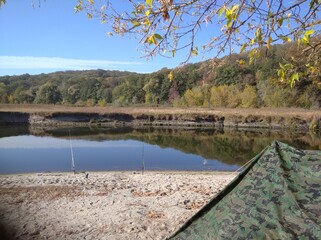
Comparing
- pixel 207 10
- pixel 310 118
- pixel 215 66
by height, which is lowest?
pixel 310 118

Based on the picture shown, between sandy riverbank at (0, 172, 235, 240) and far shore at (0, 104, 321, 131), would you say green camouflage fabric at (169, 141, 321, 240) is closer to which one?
sandy riverbank at (0, 172, 235, 240)

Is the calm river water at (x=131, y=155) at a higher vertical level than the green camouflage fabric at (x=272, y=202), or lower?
lower

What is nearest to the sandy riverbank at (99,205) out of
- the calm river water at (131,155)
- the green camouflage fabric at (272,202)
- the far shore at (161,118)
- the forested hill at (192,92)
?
the green camouflage fabric at (272,202)

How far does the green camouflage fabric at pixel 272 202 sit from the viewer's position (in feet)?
13.4

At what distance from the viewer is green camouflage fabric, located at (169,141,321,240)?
13.4 feet

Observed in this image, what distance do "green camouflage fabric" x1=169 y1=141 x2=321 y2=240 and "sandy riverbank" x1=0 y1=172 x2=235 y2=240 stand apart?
2521 millimetres

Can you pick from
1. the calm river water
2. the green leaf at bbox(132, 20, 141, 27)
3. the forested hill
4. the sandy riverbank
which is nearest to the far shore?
the forested hill

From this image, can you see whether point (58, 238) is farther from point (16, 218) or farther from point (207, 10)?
point (207, 10)

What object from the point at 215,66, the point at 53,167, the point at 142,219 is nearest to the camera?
the point at 215,66

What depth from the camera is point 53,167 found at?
17.8 m

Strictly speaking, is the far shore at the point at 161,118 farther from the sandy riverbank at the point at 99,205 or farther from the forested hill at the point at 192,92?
the sandy riverbank at the point at 99,205

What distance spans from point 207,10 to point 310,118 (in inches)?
1683

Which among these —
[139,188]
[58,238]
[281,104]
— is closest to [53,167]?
[139,188]

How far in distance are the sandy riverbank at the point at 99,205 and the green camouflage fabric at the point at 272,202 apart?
8.27 feet
